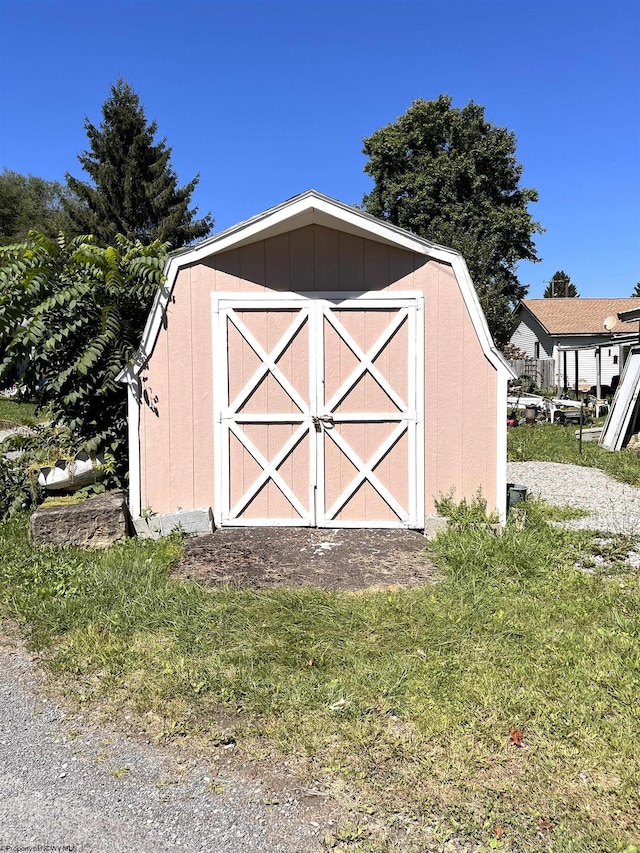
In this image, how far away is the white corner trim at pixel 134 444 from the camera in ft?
17.6

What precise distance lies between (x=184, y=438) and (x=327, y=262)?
7.03ft

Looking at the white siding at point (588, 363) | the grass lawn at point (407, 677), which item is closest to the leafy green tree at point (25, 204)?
the white siding at point (588, 363)

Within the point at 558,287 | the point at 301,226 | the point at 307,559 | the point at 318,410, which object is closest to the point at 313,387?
the point at 318,410

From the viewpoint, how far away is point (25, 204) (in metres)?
31.3

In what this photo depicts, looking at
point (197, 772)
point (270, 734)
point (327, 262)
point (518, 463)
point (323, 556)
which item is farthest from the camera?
point (518, 463)

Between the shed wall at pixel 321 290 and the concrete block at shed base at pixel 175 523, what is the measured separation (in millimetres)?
211

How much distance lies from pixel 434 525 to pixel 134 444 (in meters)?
2.92

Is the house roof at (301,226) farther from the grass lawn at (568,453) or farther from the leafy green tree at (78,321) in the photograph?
the grass lawn at (568,453)

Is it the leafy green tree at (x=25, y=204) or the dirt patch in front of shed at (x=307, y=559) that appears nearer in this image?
the dirt patch in front of shed at (x=307, y=559)

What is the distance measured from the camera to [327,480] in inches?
216

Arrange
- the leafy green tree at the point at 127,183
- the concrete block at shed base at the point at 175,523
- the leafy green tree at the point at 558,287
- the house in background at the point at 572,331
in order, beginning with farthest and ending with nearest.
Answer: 1. the leafy green tree at the point at 558,287
2. the house in background at the point at 572,331
3. the leafy green tree at the point at 127,183
4. the concrete block at shed base at the point at 175,523

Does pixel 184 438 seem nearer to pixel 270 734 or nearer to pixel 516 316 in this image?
pixel 270 734

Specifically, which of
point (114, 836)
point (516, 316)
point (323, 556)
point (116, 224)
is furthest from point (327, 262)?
point (516, 316)

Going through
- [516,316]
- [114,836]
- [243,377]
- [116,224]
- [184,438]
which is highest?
[116,224]
